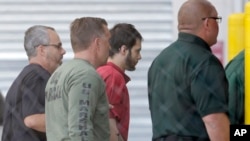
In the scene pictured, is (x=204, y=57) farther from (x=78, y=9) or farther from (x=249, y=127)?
(x=78, y=9)

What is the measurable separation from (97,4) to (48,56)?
321 centimetres

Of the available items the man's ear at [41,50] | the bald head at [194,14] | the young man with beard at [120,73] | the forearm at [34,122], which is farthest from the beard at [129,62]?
the bald head at [194,14]

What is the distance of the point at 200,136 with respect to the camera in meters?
6.60

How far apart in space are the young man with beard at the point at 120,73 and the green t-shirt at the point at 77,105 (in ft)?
2.72

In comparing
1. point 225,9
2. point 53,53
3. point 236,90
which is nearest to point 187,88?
point 236,90

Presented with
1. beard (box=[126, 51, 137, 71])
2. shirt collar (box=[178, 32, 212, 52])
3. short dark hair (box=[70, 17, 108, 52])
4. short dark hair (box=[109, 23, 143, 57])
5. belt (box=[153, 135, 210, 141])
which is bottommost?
belt (box=[153, 135, 210, 141])

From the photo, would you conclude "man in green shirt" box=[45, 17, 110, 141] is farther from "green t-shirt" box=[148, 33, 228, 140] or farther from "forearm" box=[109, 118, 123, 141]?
"forearm" box=[109, 118, 123, 141]

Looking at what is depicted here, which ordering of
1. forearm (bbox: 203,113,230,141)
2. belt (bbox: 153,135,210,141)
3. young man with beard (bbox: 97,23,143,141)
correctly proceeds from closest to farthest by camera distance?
forearm (bbox: 203,113,230,141)
belt (bbox: 153,135,210,141)
young man with beard (bbox: 97,23,143,141)

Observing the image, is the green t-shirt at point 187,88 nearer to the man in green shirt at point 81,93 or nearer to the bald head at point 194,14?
the bald head at point 194,14

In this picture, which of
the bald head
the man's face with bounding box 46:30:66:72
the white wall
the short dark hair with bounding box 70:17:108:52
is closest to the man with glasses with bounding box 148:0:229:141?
the bald head

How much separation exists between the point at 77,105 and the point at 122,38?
6.24ft

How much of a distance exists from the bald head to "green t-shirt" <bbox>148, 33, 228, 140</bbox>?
0.06 meters

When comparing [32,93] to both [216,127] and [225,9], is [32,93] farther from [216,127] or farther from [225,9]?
[225,9]

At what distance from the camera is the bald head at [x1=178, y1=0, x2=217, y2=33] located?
676 cm
